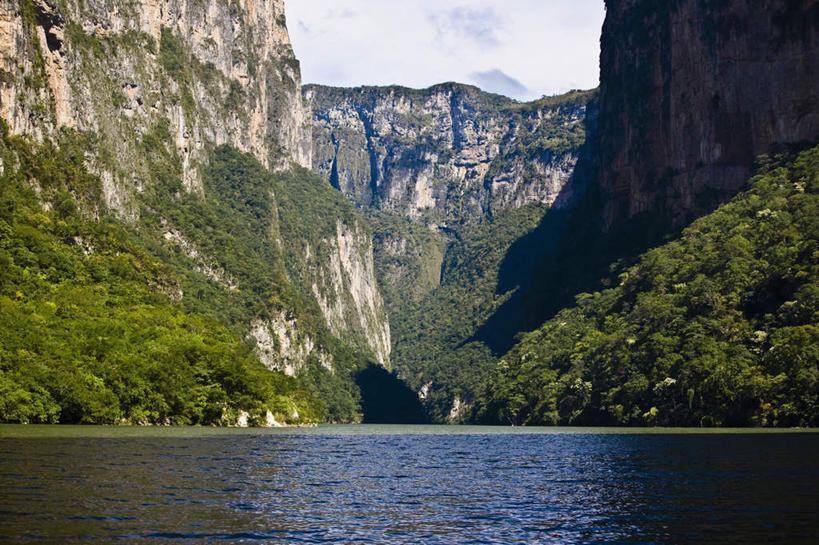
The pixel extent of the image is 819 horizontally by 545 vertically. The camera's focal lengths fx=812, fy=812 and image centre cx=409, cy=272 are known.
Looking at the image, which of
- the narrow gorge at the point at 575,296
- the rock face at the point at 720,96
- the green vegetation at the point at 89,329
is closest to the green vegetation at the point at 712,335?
the narrow gorge at the point at 575,296

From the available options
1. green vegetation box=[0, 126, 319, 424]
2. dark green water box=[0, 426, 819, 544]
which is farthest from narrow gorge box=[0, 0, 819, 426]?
dark green water box=[0, 426, 819, 544]

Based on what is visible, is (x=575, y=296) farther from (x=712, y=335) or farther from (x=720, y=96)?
(x=712, y=335)

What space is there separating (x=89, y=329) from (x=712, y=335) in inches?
3065

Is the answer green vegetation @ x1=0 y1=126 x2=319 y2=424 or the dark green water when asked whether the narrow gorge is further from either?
the dark green water

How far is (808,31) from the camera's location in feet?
472

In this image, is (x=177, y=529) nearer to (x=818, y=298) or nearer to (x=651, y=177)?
(x=818, y=298)

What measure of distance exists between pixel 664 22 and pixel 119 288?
14057cm

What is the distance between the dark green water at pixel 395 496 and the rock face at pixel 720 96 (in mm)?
112259

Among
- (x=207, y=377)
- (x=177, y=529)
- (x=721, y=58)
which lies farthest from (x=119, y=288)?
(x=721, y=58)

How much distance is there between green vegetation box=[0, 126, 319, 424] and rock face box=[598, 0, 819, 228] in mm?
91523

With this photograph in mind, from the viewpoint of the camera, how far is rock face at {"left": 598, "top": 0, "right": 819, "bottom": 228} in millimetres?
146000

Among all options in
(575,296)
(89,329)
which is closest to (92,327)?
(89,329)

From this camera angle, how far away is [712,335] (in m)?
108

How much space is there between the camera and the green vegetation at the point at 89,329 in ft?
238
